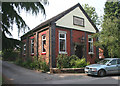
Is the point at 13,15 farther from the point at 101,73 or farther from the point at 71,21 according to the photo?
the point at 71,21

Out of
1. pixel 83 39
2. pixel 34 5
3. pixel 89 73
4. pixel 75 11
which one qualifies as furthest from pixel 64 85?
pixel 75 11

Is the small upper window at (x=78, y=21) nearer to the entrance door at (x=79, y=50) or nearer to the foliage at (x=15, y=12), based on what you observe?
the entrance door at (x=79, y=50)

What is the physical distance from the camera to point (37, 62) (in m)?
13.2

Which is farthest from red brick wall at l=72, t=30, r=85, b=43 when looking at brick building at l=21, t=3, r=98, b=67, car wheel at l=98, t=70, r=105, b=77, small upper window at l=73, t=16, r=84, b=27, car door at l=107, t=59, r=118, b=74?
car wheel at l=98, t=70, r=105, b=77

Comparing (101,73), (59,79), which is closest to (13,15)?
(59,79)

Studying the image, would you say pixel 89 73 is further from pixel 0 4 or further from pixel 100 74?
pixel 0 4

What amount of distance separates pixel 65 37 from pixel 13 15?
9357 mm

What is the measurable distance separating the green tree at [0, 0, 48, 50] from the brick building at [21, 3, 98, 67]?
21.4ft

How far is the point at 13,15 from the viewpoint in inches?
210

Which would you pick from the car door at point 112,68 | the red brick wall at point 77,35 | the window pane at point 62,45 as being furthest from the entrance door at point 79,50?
the car door at point 112,68

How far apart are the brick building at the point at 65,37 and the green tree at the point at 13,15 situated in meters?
6.53

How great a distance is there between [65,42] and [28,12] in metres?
8.74

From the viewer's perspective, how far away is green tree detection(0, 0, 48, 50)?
510cm

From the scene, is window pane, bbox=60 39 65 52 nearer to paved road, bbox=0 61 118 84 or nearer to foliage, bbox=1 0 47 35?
paved road, bbox=0 61 118 84
